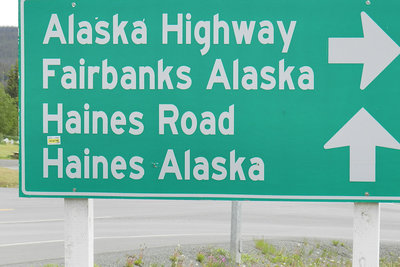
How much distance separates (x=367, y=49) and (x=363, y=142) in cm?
54

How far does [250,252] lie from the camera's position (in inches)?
353

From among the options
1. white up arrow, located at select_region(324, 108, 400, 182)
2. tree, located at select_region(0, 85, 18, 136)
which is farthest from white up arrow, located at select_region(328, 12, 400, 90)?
tree, located at select_region(0, 85, 18, 136)

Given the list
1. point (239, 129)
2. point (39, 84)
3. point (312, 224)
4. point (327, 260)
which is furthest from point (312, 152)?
point (312, 224)

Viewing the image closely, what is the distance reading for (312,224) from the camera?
1349cm

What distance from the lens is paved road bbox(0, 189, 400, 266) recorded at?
977 cm

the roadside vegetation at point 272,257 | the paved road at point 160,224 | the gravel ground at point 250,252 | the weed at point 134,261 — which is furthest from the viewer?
the paved road at point 160,224

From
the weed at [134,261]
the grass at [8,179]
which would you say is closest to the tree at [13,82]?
the grass at [8,179]

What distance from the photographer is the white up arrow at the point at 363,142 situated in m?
3.01

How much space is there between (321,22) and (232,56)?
556 millimetres

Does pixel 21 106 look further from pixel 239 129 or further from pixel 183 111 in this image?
pixel 239 129

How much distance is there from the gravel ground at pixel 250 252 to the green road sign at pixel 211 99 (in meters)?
4.79

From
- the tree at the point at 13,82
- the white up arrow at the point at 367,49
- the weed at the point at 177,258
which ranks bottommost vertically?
the weed at the point at 177,258

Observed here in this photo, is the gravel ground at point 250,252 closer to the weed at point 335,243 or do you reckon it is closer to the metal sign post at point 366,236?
the weed at point 335,243

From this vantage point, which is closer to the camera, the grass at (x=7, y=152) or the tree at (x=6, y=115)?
the grass at (x=7, y=152)
